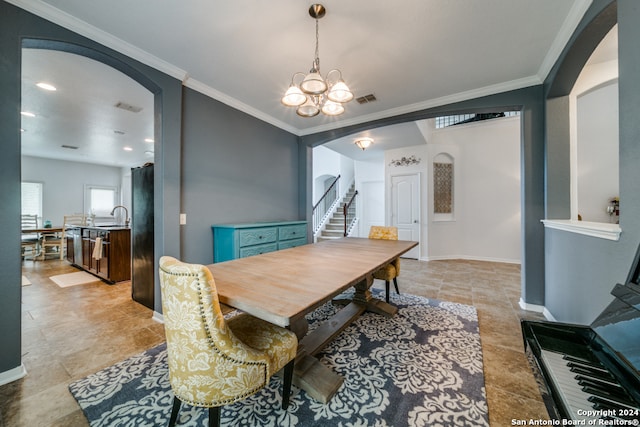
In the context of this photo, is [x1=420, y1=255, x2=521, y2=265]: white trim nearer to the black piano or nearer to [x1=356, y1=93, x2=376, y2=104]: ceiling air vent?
[x1=356, y1=93, x2=376, y2=104]: ceiling air vent

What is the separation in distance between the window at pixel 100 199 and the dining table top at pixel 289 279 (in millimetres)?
9321

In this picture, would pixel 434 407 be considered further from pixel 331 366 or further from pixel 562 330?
pixel 562 330

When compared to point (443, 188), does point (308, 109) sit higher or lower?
higher

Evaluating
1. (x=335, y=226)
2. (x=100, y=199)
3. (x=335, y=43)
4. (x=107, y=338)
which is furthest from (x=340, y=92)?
(x=100, y=199)

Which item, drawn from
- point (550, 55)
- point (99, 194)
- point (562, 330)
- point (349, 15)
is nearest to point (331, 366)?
point (562, 330)

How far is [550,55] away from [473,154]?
368 cm

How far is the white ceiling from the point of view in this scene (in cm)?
183

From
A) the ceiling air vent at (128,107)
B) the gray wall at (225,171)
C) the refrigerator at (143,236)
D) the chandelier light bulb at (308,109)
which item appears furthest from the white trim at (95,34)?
the ceiling air vent at (128,107)

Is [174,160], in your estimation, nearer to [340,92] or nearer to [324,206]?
[340,92]

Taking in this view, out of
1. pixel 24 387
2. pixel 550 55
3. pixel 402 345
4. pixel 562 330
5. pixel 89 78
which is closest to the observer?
pixel 562 330

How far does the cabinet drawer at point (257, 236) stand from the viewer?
3022mm

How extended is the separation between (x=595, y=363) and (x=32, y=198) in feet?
36.8

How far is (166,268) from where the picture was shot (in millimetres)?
1043

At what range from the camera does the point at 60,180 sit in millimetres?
7316
